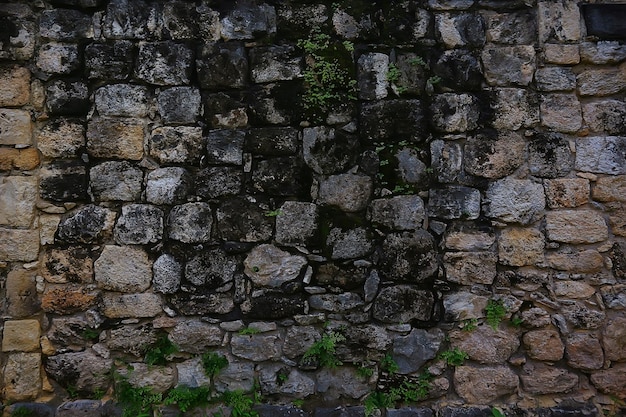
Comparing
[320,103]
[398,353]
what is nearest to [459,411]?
[398,353]

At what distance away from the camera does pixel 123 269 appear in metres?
3.22

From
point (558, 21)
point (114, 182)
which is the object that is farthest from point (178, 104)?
point (558, 21)

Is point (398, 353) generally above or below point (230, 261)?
below

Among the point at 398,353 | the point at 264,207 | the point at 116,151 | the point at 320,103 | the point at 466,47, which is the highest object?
the point at 466,47

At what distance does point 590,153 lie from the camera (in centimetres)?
323

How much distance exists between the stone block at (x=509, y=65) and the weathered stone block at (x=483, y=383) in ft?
5.48

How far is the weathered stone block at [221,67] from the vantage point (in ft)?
10.7

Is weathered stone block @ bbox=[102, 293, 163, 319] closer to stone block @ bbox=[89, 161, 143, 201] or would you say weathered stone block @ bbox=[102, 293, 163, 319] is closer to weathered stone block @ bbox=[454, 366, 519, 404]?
stone block @ bbox=[89, 161, 143, 201]

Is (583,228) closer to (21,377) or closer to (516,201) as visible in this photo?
(516,201)

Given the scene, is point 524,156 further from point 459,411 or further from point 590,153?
point 459,411

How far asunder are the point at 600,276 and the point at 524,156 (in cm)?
82

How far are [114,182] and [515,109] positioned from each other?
7.80 feet

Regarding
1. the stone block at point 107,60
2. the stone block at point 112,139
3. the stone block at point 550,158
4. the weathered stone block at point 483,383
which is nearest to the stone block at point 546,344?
the weathered stone block at point 483,383

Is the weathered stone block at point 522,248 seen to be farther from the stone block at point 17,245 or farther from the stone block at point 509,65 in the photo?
the stone block at point 17,245
